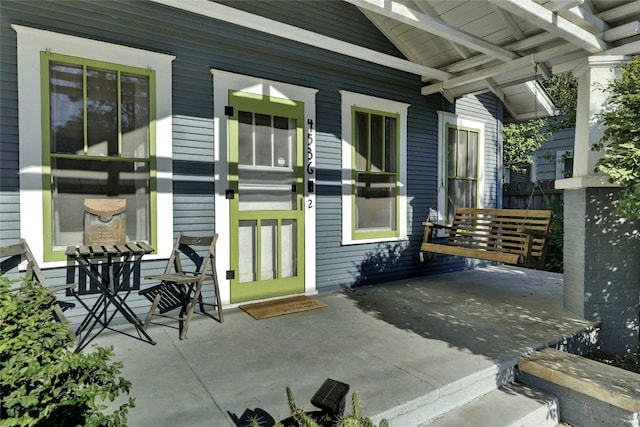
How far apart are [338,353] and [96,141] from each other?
2.72 m

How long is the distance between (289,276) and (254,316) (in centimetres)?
82

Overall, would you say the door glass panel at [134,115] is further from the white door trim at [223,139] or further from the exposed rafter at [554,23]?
the exposed rafter at [554,23]

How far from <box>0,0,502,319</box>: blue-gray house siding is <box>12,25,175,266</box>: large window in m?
0.09

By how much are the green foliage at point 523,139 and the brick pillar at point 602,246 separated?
5.83 meters

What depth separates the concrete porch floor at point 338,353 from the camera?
204 cm

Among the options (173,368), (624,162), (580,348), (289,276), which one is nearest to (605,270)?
(580,348)

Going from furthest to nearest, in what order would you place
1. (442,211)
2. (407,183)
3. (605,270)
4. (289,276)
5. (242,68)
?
(442,211) → (407,183) → (289,276) → (242,68) → (605,270)

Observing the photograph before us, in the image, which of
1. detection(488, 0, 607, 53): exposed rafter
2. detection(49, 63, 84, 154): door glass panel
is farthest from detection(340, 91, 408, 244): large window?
detection(49, 63, 84, 154): door glass panel

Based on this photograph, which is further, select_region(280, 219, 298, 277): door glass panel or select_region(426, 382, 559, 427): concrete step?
select_region(280, 219, 298, 277): door glass panel

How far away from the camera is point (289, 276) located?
4.23 m

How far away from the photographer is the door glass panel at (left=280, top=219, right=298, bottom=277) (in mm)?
4188

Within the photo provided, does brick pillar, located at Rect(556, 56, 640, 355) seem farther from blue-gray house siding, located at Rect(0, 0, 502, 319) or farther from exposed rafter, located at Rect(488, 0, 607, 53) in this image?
blue-gray house siding, located at Rect(0, 0, 502, 319)

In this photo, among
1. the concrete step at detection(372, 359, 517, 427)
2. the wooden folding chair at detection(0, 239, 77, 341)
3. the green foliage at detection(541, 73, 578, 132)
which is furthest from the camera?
the green foliage at detection(541, 73, 578, 132)

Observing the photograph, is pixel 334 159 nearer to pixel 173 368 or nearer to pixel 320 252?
pixel 320 252
